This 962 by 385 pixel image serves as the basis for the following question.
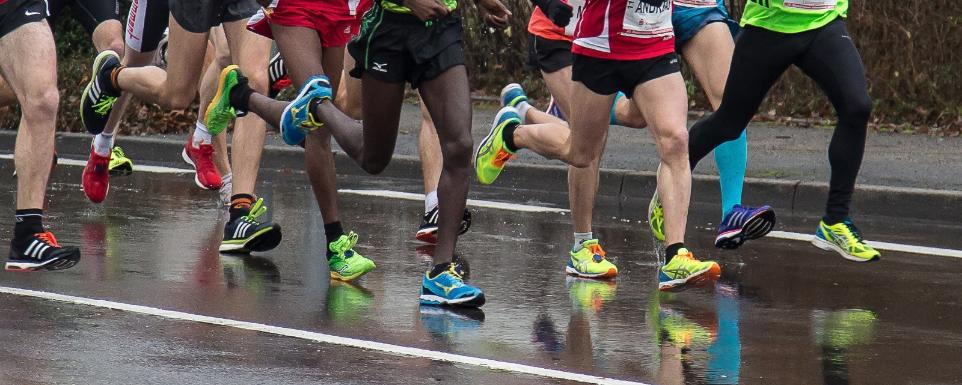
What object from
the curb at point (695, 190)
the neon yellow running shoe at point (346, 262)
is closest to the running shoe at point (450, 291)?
the neon yellow running shoe at point (346, 262)

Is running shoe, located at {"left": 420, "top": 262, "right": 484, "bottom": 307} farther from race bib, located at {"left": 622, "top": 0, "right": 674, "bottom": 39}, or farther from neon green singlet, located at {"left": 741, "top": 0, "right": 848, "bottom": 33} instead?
neon green singlet, located at {"left": 741, "top": 0, "right": 848, "bottom": 33}

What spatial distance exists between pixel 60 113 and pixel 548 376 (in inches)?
399

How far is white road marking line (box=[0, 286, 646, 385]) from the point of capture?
19.5 feet

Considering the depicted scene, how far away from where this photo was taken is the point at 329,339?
6.50m

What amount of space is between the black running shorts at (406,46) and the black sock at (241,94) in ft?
3.09

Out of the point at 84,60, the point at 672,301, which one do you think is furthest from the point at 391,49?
the point at 84,60

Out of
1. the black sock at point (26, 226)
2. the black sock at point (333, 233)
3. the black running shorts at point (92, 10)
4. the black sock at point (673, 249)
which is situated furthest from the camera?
the black running shorts at point (92, 10)

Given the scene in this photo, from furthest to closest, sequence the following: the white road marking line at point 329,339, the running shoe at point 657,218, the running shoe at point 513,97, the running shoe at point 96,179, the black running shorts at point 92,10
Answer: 1. the black running shorts at point 92,10
2. the running shoe at point 96,179
3. the running shoe at point 513,97
4. the running shoe at point 657,218
5. the white road marking line at point 329,339

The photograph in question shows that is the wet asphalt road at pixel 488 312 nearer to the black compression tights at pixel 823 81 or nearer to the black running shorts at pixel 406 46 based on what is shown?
the black compression tights at pixel 823 81

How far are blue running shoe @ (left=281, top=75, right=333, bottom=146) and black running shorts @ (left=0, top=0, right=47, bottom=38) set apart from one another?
1.18 metres

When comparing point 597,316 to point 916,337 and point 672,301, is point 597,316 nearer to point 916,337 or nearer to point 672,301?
point 672,301

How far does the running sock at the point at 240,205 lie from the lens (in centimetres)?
874

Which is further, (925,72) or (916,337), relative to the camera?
(925,72)

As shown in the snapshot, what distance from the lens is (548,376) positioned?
5.90 metres
